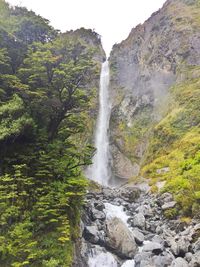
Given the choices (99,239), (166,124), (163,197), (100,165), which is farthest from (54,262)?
(100,165)

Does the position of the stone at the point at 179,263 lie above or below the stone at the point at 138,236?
above

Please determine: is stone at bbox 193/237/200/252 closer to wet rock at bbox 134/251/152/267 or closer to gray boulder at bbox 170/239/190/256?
gray boulder at bbox 170/239/190/256

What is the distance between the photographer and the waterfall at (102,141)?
41931mm

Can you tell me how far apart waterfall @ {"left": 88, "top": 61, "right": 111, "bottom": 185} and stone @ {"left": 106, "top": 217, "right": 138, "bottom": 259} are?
25.8 m

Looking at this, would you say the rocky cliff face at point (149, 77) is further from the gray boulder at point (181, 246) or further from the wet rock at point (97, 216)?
the gray boulder at point (181, 246)

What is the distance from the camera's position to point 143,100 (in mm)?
49562

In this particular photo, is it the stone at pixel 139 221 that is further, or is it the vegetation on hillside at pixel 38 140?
the stone at pixel 139 221

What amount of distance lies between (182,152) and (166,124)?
28.2 ft

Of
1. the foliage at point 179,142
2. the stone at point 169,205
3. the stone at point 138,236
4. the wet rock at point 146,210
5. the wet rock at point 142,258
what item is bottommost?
the wet rock at point 142,258


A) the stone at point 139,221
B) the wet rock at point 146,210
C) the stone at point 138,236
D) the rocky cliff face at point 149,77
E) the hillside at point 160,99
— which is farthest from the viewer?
the rocky cliff face at point 149,77

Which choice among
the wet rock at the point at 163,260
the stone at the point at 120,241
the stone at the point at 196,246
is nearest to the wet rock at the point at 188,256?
the stone at the point at 196,246

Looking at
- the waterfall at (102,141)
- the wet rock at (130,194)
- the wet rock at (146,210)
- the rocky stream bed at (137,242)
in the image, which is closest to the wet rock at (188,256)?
the rocky stream bed at (137,242)

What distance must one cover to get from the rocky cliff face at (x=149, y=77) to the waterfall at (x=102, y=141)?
1172 mm

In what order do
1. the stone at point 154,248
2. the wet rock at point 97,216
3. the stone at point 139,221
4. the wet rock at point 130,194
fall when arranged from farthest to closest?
1. the wet rock at point 130,194
2. the stone at point 139,221
3. the wet rock at point 97,216
4. the stone at point 154,248
